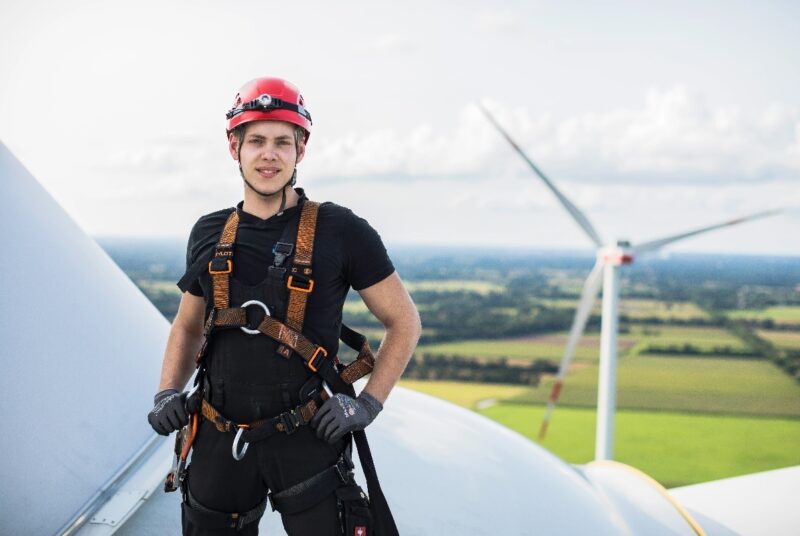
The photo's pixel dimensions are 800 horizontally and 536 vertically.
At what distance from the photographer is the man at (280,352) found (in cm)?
382

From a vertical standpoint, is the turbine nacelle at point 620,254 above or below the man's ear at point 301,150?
below

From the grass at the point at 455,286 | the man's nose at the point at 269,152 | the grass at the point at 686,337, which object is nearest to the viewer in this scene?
the man's nose at the point at 269,152

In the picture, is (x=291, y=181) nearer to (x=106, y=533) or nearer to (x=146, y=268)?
(x=106, y=533)

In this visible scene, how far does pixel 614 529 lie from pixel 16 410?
3.86 metres

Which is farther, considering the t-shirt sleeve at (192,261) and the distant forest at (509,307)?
the distant forest at (509,307)

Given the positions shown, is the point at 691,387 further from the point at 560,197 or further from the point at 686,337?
the point at 560,197

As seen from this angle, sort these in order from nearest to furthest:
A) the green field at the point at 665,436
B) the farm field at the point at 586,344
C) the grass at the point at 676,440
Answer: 1. the grass at the point at 676,440
2. the green field at the point at 665,436
3. the farm field at the point at 586,344

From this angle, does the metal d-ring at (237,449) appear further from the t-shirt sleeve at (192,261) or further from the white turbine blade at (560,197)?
the white turbine blade at (560,197)

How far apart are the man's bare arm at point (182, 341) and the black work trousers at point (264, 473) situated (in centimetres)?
45

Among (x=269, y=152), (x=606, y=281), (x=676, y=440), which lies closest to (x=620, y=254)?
(x=606, y=281)

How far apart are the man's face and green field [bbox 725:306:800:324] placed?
6633 inches

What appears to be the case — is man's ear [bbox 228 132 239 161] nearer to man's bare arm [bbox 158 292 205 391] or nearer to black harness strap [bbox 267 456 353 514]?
man's bare arm [bbox 158 292 205 391]

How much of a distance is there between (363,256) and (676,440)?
74.1m

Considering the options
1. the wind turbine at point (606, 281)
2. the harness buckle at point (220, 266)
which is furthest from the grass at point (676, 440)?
the harness buckle at point (220, 266)
